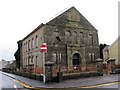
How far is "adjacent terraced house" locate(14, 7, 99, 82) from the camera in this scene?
2942 centimetres

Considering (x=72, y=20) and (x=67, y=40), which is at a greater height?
(x=72, y=20)

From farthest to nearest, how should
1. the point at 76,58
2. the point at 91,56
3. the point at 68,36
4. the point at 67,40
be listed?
the point at 91,56
the point at 76,58
the point at 68,36
the point at 67,40

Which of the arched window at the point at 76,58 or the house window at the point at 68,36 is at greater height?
the house window at the point at 68,36

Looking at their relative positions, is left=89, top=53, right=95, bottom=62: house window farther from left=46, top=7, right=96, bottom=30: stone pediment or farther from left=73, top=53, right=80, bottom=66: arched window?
left=46, top=7, right=96, bottom=30: stone pediment

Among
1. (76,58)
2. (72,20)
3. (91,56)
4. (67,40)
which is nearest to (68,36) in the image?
(67,40)

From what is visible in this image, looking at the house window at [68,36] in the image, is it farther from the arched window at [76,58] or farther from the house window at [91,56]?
the house window at [91,56]

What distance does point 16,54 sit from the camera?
4966 centimetres

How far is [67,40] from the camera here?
1220 inches

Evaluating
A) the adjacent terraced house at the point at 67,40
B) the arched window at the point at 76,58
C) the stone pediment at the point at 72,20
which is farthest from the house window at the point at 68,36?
the arched window at the point at 76,58

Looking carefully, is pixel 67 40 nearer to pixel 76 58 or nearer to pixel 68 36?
pixel 68 36

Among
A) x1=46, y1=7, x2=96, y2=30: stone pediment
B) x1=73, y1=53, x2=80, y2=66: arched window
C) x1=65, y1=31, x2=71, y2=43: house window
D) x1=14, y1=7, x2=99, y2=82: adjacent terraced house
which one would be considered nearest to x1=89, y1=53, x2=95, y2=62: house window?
x1=14, y1=7, x2=99, y2=82: adjacent terraced house

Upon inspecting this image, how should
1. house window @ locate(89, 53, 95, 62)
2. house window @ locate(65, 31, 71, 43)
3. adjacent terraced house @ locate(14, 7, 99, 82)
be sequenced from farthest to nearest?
1. house window @ locate(89, 53, 95, 62)
2. house window @ locate(65, 31, 71, 43)
3. adjacent terraced house @ locate(14, 7, 99, 82)

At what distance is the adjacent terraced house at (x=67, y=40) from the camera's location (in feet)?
96.5

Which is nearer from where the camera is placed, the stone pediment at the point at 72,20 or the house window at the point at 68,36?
the stone pediment at the point at 72,20
